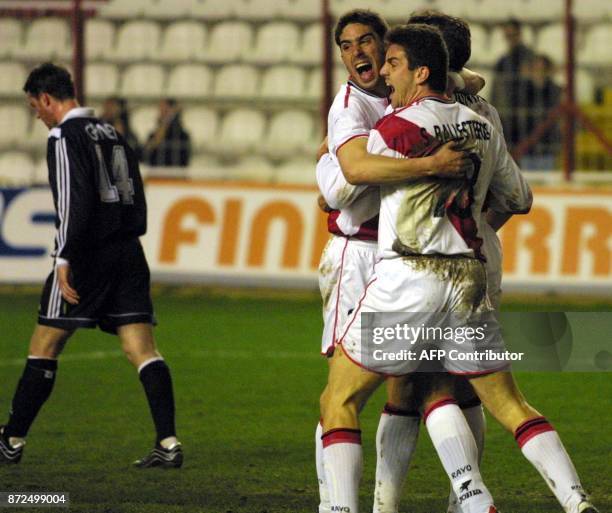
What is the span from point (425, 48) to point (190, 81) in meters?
13.3

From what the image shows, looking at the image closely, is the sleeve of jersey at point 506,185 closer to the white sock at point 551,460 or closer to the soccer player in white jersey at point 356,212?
the soccer player in white jersey at point 356,212

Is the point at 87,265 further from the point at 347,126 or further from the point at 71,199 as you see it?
the point at 347,126

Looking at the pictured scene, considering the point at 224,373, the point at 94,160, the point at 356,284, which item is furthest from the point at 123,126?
the point at 356,284

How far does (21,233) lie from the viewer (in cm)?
1519

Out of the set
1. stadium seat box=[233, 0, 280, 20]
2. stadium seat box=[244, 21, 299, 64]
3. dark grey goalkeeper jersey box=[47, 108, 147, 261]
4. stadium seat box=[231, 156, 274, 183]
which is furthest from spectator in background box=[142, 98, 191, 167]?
dark grey goalkeeper jersey box=[47, 108, 147, 261]

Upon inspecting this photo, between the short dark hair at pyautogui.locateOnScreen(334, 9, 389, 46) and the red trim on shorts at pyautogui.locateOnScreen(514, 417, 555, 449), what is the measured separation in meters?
1.68

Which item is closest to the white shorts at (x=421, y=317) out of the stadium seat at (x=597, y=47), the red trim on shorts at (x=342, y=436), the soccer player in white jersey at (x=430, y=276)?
the soccer player in white jersey at (x=430, y=276)

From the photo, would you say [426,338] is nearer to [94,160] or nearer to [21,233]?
[94,160]

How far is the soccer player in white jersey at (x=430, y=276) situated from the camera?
528cm

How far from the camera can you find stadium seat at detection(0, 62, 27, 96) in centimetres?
1759

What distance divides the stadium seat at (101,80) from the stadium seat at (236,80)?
1.25 m

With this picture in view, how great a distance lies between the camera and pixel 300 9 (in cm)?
1850

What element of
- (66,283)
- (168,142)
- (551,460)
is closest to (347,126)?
(551,460)

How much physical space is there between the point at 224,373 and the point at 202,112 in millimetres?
7703
